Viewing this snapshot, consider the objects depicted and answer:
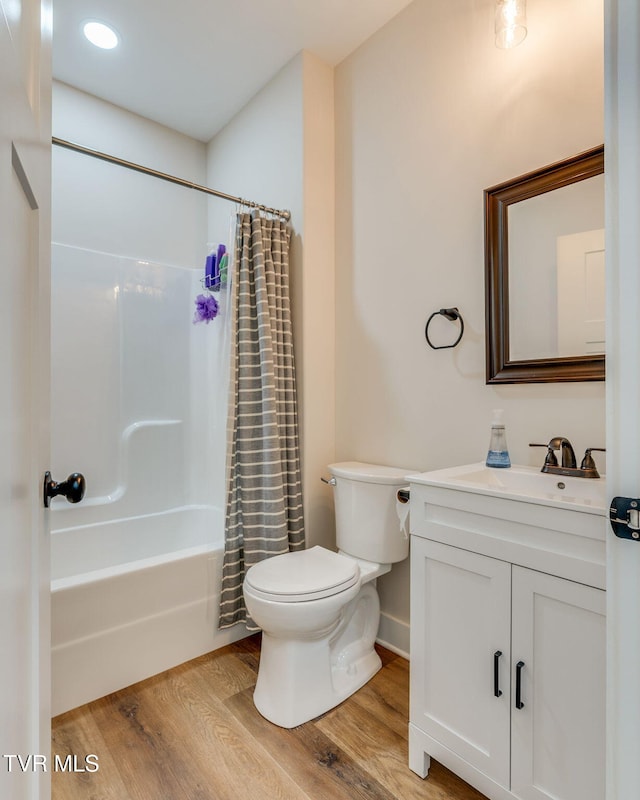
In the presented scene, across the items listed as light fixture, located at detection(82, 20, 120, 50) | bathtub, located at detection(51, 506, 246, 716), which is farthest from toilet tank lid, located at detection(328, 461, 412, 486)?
light fixture, located at detection(82, 20, 120, 50)

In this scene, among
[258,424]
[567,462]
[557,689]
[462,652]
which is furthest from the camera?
[258,424]

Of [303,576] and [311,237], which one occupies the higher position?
[311,237]

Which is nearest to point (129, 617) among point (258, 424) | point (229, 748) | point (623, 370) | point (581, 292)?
point (229, 748)

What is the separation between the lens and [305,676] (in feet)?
5.09

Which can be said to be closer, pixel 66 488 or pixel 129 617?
pixel 66 488

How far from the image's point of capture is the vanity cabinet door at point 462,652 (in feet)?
3.68

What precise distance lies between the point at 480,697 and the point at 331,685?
64 cm

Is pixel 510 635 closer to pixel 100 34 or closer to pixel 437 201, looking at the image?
pixel 437 201

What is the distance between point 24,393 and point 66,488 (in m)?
0.23

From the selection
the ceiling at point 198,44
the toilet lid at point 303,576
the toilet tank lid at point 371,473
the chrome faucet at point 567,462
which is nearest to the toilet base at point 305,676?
the toilet lid at point 303,576

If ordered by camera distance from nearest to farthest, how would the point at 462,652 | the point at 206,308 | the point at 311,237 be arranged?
the point at 462,652, the point at 311,237, the point at 206,308

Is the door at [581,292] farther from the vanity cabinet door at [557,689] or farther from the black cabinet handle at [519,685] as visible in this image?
the black cabinet handle at [519,685]

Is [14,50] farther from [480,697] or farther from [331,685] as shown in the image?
[331,685]

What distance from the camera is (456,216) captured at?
1.74m
